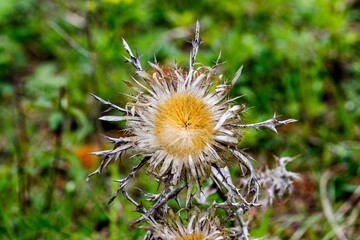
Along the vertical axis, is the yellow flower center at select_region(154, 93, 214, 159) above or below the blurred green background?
above

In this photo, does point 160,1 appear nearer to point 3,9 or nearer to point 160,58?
point 160,58

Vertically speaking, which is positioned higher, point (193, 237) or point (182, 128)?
point (182, 128)

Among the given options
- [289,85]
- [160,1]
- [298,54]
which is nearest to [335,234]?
[289,85]

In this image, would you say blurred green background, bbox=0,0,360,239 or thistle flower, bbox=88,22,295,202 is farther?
blurred green background, bbox=0,0,360,239

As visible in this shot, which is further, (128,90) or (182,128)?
(128,90)

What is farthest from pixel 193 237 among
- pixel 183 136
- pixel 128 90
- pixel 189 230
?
pixel 128 90

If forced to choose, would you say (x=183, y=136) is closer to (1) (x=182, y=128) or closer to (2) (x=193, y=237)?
(1) (x=182, y=128)

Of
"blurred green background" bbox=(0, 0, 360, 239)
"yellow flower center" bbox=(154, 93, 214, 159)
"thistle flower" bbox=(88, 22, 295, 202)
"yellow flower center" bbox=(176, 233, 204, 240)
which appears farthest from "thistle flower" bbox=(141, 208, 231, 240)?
A: "blurred green background" bbox=(0, 0, 360, 239)

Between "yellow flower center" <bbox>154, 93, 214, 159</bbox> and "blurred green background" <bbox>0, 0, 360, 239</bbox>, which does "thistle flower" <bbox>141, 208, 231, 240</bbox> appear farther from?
"blurred green background" <bbox>0, 0, 360, 239</bbox>
